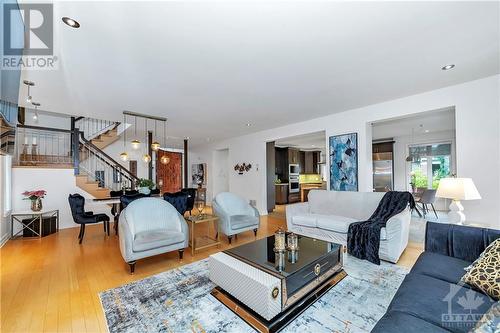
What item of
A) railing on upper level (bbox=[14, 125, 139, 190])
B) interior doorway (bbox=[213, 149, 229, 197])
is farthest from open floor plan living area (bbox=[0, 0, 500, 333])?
interior doorway (bbox=[213, 149, 229, 197])

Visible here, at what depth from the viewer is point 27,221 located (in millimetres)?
4492

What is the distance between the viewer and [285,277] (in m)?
1.86

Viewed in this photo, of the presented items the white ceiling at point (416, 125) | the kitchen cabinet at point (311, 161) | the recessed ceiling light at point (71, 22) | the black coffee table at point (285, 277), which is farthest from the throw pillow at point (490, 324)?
the kitchen cabinet at point (311, 161)

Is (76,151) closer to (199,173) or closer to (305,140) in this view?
(199,173)

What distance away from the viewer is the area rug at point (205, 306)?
1.78m

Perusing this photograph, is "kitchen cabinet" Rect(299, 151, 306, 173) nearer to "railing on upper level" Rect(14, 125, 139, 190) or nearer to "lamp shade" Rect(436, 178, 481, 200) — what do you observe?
"railing on upper level" Rect(14, 125, 139, 190)

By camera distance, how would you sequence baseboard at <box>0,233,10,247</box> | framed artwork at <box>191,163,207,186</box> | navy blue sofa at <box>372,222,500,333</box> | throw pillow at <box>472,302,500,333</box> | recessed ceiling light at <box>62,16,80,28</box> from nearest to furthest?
1. throw pillow at <box>472,302,500,333</box>
2. navy blue sofa at <box>372,222,500,333</box>
3. recessed ceiling light at <box>62,16,80,28</box>
4. baseboard at <box>0,233,10,247</box>
5. framed artwork at <box>191,163,207,186</box>

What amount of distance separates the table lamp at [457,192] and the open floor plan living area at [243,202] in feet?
0.06

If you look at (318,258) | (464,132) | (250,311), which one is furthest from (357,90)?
(250,311)

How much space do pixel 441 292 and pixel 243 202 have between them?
3.36 meters

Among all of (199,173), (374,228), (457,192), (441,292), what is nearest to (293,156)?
(199,173)

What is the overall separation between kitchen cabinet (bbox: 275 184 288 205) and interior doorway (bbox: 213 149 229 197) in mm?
2170

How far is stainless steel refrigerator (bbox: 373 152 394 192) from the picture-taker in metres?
7.47

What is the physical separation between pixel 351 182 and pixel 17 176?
7.48 m
